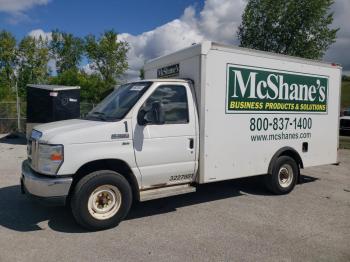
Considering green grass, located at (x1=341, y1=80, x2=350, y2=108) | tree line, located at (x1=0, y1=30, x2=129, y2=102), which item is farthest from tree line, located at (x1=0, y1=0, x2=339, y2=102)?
green grass, located at (x1=341, y1=80, x2=350, y2=108)

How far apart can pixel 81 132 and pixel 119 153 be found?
2.10 feet

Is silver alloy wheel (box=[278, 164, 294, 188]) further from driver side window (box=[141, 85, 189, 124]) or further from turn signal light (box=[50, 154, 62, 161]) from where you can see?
turn signal light (box=[50, 154, 62, 161])

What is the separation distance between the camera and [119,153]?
17.0 ft

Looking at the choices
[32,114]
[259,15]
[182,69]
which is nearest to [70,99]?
[32,114]

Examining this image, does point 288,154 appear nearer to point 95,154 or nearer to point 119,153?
point 119,153

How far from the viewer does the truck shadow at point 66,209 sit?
5.34 m

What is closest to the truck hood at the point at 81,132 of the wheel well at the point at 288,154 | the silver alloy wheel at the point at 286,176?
the wheel well at the point at 288,154

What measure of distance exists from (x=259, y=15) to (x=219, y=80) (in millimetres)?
17834

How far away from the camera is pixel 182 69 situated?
630 cm

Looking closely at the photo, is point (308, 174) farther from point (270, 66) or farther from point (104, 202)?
point (104, 202)

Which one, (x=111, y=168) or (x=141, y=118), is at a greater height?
(x=141, y=118)

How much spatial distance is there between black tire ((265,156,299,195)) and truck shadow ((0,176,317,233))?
0.28 metres

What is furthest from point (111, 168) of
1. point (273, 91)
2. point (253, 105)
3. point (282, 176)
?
point (282, 176)

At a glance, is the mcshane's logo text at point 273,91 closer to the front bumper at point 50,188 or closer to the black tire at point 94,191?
the black tire at point 94,191
